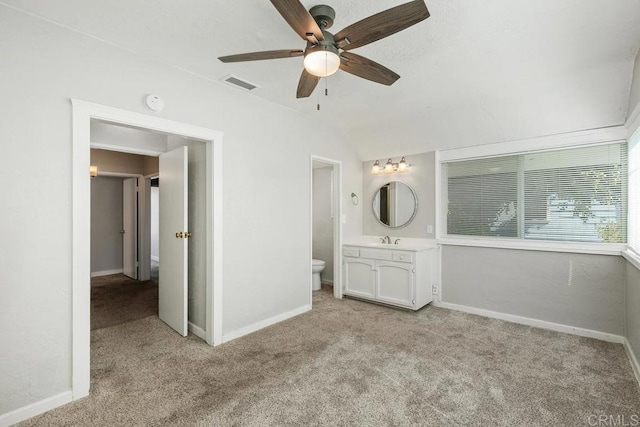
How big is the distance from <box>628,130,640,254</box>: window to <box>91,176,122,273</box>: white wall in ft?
25.2

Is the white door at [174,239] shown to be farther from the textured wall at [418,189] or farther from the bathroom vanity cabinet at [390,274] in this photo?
the textured wall at [418,189]

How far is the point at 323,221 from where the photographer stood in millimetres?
5453

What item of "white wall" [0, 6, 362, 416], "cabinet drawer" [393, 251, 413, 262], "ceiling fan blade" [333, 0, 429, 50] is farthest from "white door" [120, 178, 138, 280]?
"ceiling fan blade" [333, 0, 429, 50]

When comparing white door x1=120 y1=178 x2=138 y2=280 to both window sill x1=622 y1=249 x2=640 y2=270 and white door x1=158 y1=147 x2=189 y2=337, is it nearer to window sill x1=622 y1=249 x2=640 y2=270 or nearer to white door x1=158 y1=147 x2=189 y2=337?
white door x1=158 y1=147 x2=189 y2=337

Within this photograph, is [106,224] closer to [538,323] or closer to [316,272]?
[316,272]

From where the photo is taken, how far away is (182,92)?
2645 millimetres

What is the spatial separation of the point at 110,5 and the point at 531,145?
3.98 meters

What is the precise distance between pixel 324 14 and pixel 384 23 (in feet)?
1.50

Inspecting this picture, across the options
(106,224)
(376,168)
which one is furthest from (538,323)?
(106,224)

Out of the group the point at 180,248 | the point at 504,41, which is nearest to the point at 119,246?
the point at 180,248

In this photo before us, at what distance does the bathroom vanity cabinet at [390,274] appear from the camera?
12.3 feet

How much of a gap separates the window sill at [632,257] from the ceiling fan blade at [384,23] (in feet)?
8.18

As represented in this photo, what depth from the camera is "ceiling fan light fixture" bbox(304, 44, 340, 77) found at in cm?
169

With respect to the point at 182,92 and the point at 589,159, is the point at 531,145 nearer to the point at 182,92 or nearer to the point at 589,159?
the point at 589,159
